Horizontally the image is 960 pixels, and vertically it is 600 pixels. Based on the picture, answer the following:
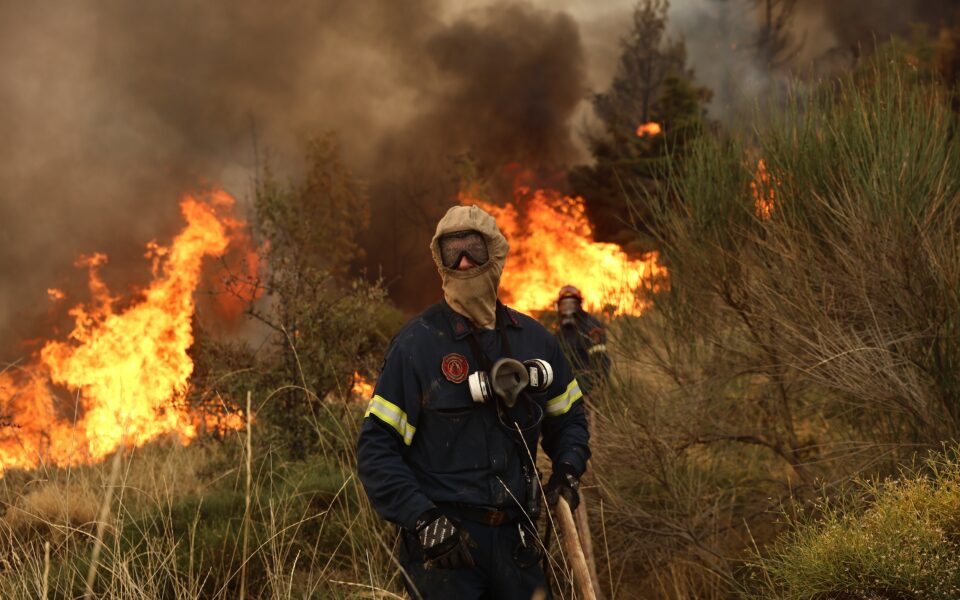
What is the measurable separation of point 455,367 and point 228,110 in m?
26.2

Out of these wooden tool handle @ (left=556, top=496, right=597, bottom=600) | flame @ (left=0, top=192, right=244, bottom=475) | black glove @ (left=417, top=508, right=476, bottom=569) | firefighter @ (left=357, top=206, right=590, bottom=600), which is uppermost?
flame @ (left=0, top=192, right=244, bottom=475)

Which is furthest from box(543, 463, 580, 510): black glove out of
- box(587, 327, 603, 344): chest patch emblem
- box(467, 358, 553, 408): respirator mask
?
box(587, 327, 603, 344): chest patch emblem

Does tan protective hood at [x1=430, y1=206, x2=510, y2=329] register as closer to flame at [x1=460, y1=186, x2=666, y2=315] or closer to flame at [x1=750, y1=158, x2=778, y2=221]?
flame at [x1=750, y1=158, x2=778, y2=221]

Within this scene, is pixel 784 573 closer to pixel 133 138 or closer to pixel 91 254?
pixel 91 254

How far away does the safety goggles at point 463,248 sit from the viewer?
295 cm

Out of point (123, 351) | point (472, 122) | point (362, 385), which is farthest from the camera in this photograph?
point (472, 122)

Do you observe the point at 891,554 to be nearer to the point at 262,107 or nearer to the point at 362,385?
the point at 362,385

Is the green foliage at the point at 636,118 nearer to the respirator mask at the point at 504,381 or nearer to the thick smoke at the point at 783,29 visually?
the thick smoke at the point at 783,29

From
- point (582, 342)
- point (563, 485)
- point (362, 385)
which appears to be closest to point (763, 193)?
point (582, 342)

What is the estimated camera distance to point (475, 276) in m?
2.92

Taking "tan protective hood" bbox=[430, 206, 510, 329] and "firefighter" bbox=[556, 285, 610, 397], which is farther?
"firefighter" bbox=[556, 285, 610, 397]

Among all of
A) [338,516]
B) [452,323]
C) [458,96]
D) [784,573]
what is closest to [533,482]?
[452,323]

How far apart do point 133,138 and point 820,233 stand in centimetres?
2173

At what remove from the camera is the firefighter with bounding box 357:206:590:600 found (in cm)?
268
